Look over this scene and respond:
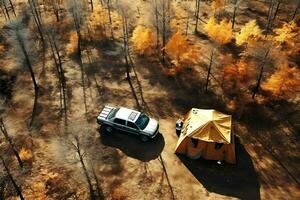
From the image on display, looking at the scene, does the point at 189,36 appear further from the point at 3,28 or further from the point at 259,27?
the point at 3,28

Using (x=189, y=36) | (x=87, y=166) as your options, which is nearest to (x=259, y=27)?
(x=189, y=36)

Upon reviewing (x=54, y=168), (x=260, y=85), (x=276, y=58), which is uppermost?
(x=276, y=58)

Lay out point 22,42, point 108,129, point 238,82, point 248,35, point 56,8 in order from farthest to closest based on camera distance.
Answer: point 56,8, point 248,35, point 22,42, point 238,82, point 108,129

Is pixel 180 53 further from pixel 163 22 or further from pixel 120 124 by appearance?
pixel 120 124

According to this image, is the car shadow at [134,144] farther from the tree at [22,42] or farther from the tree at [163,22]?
the tree at [163,22]

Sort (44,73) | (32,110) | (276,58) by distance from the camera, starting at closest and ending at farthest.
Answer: (32,110) → (276,58) → (44,73)

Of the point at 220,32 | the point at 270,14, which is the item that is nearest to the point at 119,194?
the point at 220,32

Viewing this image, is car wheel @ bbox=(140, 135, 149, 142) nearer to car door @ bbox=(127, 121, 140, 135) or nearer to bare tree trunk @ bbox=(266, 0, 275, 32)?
car door @ bbox=(127, 121, 140, 135)
